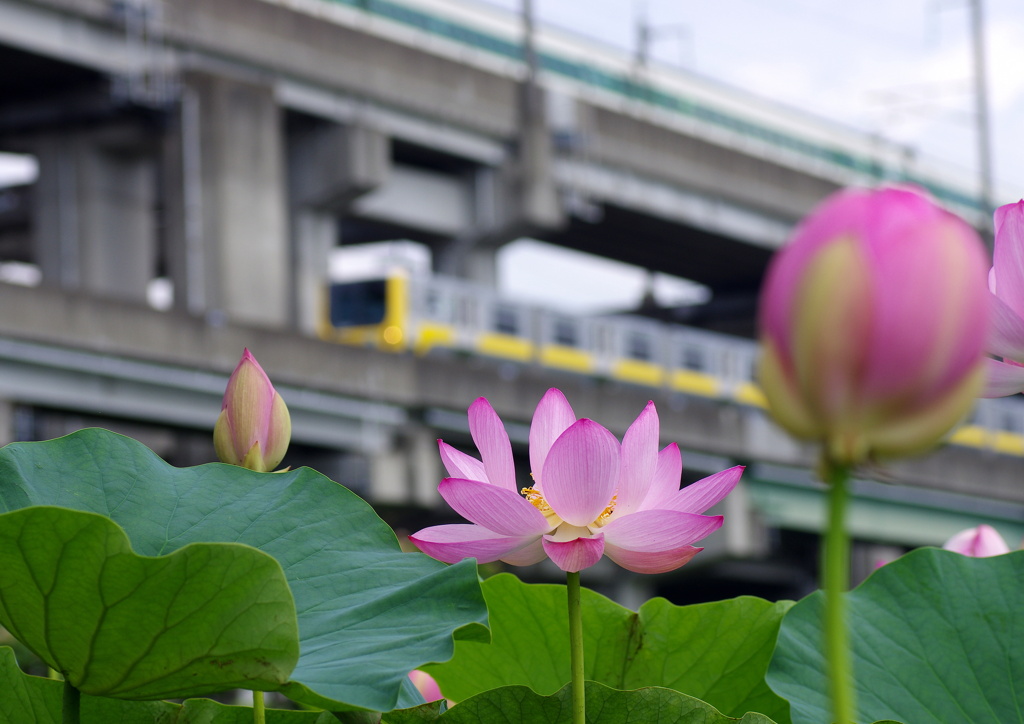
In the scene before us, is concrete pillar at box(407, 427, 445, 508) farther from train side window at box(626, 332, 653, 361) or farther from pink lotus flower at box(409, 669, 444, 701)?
pink lotus flower at box(409, 669, 444, 701)

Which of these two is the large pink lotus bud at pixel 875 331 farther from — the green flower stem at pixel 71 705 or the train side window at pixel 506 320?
the train side window at pixel 506 320

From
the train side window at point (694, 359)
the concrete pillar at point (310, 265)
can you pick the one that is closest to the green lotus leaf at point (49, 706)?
the concrete pillar at point (310, 265)

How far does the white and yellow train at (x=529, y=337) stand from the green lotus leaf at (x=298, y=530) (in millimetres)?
13748

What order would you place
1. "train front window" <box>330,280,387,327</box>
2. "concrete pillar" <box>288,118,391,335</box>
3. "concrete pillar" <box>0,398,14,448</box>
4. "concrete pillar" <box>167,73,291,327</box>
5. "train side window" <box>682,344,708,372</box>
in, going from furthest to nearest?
"train side window" <box>682,344,708,372</box> < "concrete pillar" <box>288,118,391,335</box> < "train front window" <box>330,280,387,327</box> < "concrete pillar" <box>167,73,291,327</box> < "concrete pillar" <box>0,398,14,448</box>

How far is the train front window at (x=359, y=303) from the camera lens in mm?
15844

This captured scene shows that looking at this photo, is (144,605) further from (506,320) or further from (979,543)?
(506,320)

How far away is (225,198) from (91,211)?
2.09m

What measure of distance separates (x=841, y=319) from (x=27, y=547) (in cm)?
45

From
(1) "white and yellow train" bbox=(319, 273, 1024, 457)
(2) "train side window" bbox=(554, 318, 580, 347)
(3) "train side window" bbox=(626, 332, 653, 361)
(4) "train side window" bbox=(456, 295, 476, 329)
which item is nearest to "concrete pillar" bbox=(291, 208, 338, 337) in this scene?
(1) "white and yellow train" bbox=(319, 273, 1024, 457)

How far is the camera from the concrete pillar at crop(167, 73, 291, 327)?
1466 cm

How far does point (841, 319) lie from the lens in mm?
403

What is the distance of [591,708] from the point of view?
754 mm

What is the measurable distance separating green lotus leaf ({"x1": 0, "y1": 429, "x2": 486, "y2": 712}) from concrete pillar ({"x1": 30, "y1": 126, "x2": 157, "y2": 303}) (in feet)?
50.5

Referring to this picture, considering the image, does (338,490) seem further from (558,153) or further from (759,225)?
(759,225)
